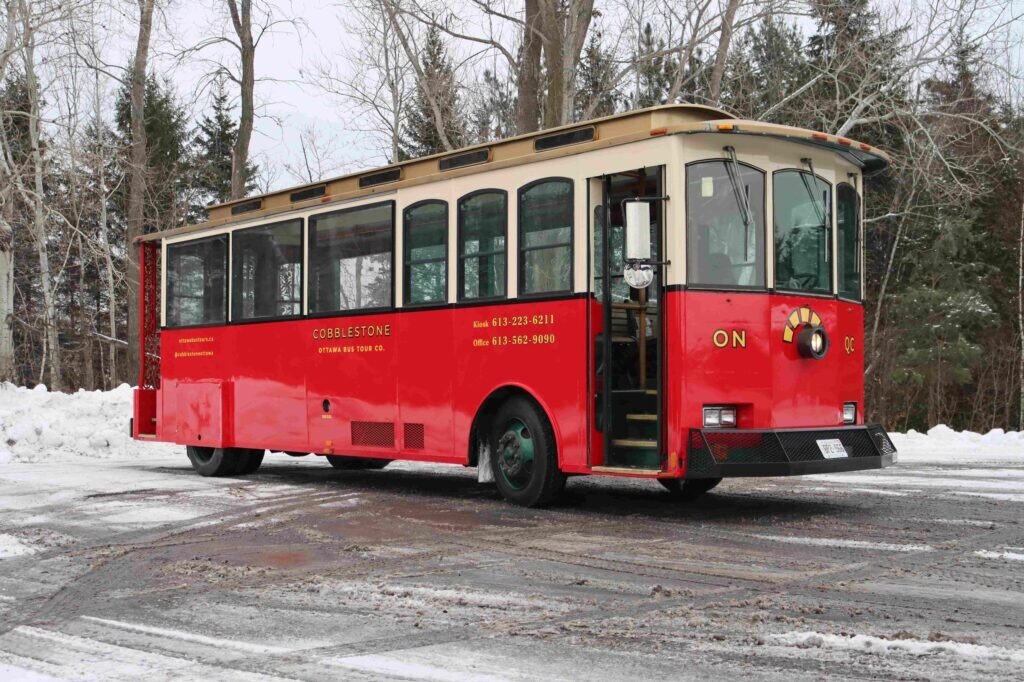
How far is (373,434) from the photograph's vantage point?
13.0m

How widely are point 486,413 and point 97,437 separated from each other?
1019cm

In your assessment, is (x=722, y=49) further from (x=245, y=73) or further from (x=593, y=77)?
(x=245, y=73)

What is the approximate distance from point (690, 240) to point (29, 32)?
18.1 m

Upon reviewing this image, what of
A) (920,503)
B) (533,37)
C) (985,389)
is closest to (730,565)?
(920,503)

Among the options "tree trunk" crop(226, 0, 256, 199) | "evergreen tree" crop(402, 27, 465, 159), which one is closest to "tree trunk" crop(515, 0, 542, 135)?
→ "evergreen tree" crop(402, 27, 465, 159)

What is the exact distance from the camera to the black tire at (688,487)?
12.0 m

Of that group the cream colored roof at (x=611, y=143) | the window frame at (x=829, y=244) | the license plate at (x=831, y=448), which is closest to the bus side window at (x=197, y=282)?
the cream colored roof at (x=611, y=143)

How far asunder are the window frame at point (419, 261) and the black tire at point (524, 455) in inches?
57.0

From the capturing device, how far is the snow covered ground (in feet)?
18.1

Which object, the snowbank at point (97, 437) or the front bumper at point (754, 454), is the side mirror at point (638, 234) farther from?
the snowbank at point (97, 437)

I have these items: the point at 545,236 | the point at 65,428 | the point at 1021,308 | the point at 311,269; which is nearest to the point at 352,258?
the point at 311,269

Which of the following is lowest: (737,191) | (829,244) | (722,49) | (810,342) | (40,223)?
(810,342)

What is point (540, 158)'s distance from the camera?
11.1 metres

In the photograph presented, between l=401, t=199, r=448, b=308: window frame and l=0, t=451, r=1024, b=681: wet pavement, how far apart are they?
6.52 feet
